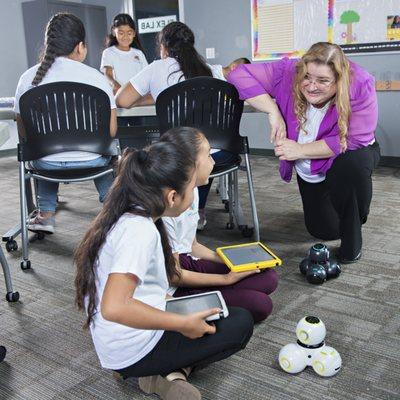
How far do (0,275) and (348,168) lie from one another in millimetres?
1569

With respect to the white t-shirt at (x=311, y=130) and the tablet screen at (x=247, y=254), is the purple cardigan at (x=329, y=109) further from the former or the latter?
the tablet screen at (x=247, y=254)

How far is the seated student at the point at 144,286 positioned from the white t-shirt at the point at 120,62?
2.83 m

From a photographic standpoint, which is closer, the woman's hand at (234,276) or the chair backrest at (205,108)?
the woman's hand at (234,276)

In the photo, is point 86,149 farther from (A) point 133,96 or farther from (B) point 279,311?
(B) point 279,311

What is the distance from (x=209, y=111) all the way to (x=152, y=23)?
387 centimetres

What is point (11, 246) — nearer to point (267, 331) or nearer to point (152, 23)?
point (267, 331)

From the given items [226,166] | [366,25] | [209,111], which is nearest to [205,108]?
[209,111]

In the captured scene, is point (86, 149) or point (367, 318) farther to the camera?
point (86, 149)

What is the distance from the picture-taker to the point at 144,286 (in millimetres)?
1173

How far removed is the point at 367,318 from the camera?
163cm

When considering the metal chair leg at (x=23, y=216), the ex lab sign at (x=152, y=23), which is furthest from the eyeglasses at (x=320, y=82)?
the ex lab sign at (x=152, y=23)

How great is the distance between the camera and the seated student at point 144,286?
1046 mm

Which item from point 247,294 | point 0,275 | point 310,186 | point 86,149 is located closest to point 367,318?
point 247,294

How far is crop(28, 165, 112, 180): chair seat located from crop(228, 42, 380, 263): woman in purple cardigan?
742 millimetres
